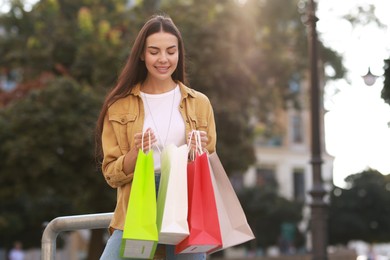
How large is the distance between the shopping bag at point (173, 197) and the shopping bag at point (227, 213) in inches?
5.0

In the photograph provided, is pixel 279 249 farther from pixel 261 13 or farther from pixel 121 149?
pixel 121 149

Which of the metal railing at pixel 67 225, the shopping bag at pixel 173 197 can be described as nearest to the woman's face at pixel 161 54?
the shopping bag at pixel 173 197

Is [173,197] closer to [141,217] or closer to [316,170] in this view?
[141,217]

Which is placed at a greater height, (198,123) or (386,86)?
(386,86)

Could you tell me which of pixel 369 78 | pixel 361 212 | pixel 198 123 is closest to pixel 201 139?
pixel 198 123

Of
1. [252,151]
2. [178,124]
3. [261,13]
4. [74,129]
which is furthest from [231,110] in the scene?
[178,124]

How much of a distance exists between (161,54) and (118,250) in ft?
2.58

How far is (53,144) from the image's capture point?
1988 cm

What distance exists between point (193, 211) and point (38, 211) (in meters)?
26.4

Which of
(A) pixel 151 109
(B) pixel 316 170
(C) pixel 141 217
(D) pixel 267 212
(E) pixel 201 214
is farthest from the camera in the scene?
(D) pixel 267 212

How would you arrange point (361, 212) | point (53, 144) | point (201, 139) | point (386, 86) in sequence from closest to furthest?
point (201, 139)
point (386, 86)
point (53, 144)
point (361, 212)

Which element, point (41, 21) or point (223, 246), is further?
point (41, 21)

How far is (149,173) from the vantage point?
295 cm

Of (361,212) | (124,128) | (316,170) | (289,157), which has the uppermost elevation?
(124,128)
